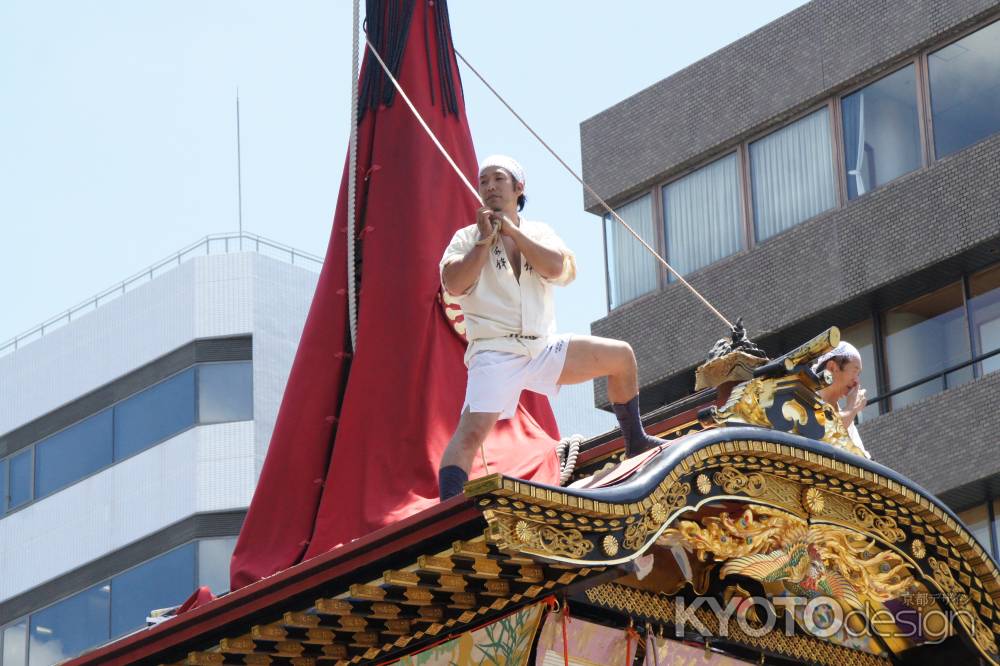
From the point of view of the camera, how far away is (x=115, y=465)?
33.2 meters

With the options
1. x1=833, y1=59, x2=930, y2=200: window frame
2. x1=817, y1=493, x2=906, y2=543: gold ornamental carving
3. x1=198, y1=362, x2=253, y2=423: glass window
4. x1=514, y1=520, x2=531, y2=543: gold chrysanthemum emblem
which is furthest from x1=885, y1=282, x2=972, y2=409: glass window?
x1=514, y1=520, x2=531, y2=543: gold chrysanthemum emblem

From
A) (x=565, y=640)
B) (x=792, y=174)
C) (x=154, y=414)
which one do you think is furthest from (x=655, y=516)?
(x=154, y=414)

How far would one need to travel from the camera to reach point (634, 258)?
27.0 metres

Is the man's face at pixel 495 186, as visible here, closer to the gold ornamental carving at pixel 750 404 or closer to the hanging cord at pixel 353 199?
the gold ornamental carving at pixel 750 404

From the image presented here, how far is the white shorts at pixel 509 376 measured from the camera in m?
9.40

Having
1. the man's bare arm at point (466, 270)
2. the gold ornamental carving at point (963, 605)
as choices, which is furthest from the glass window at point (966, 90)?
the man's bare arm at point (466, 270)

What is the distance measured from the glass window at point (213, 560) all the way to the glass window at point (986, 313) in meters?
12.9

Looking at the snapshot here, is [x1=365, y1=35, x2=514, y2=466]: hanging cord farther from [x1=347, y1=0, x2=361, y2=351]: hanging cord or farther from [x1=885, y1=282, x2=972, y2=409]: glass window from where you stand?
[x1=885, y1=282, x2=972, y2=409]: glass window

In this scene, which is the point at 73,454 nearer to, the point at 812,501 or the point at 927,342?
the point at 927,342

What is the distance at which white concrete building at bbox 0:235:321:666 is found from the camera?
104ft

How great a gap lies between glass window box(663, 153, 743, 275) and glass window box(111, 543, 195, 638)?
9.67m

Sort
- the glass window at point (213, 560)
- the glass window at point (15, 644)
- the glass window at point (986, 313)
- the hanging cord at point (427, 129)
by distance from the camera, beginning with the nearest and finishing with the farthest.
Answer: the hanging cord at point (427, 129)
the glass window at point (986, 313)
the glass window at point (213, 560)
the glass window at point (15, 644)

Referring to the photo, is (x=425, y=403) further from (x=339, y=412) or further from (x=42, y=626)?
(x=42, y=626)

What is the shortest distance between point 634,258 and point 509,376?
1768cm
